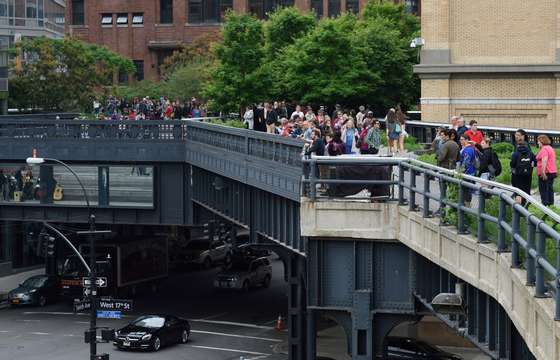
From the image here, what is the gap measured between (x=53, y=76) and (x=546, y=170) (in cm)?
6002

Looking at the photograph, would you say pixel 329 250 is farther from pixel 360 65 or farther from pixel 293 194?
pixel 360 65

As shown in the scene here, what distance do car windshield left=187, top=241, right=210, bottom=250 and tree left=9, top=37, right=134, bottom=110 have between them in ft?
39.3

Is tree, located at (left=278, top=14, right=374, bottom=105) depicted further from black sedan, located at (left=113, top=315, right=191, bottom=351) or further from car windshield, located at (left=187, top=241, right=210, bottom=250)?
car windshield, located at (left=187, top=241, right=210, bottom=250)

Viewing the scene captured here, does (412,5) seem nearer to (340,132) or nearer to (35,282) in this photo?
(35,282)

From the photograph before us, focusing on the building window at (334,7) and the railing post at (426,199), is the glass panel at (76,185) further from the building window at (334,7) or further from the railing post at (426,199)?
the building window at (334,7)

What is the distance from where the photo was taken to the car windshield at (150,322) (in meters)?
49.1

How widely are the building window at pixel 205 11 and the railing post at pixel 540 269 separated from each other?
9830 cm

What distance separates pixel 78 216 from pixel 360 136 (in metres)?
24.2

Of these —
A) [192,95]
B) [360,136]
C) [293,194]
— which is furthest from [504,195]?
[192,95]

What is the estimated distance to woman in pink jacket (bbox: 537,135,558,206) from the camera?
2240 centimetres

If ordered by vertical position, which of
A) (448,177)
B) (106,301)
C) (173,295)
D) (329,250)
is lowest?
(173,295)

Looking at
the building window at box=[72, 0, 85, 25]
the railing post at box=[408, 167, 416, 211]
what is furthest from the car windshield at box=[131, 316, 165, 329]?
the building window at box=[72, 0, 85, 25]

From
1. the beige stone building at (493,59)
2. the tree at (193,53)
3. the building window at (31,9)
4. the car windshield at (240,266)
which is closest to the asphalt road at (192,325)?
the car windshield at (240,266)

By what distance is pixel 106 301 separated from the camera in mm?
34406
